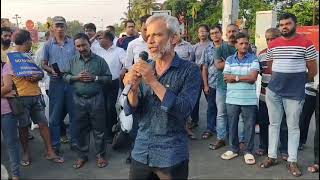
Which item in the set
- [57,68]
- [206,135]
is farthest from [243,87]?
[57,68]

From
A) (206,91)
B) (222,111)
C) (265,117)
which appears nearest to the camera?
(265,117)

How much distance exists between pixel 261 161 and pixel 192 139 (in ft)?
4.67

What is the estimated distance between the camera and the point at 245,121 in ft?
18.0

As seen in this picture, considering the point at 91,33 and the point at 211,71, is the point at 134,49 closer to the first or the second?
the point at 211,71

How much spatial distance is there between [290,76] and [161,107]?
2879 millimetres

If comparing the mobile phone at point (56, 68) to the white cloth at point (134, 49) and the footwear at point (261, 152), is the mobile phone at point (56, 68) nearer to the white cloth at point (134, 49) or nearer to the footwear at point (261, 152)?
the white cloth at point (134, 49)

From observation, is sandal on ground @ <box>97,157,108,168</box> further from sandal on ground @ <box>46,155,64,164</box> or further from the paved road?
sandal on ground @ <box>46,155,64,164</box>

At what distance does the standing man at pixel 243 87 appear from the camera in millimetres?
5355

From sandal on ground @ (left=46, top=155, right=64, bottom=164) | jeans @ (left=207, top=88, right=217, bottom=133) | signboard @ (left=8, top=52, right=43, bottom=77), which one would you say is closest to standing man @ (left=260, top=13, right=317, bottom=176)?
jeans @ (left=207, top=88, right=217, bottom=133)

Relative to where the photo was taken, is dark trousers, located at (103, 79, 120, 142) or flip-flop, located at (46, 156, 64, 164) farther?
dark trousers, located at (103, 79, 120, 142)

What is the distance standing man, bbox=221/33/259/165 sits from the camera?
536 centimetres

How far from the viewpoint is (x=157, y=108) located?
2541 mm

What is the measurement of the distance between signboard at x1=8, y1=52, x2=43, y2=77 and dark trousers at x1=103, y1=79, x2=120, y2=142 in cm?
135

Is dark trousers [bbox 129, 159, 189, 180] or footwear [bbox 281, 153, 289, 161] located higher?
dark trousers [bbox 129, 159, 189, 180]
